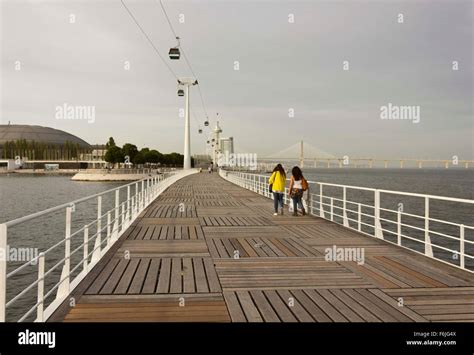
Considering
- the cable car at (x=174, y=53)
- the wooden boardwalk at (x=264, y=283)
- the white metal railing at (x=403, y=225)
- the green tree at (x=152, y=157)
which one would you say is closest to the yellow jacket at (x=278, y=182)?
the white metal railing at (x=403, y=225)

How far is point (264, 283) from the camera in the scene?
557cm

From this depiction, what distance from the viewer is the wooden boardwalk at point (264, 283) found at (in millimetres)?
4445

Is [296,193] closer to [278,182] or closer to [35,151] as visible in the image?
[278,182]

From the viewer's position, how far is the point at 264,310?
14.9 feet

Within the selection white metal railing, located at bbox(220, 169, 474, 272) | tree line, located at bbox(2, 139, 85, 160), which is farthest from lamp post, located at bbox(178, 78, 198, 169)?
tree line, located at bbox(2, 139, 85, 160)

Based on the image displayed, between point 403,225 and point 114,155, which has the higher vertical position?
point 114,155

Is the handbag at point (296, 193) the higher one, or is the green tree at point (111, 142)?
the green tree at point (111, 142)

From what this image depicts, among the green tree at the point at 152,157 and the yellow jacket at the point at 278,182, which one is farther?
the green tree at the point at 152,157

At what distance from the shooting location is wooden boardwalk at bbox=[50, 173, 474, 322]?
4.45m

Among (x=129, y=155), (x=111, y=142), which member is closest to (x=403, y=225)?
(x=129, y=155)

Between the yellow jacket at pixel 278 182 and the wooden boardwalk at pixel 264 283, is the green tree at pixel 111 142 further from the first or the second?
the wooden boardwalk at pixel 264 283
